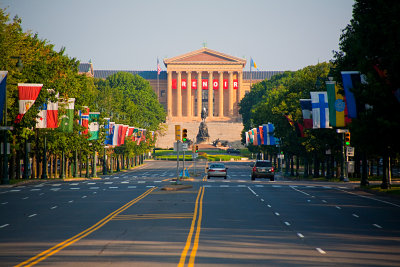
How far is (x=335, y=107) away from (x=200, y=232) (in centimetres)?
2381

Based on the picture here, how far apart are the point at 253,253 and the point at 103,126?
2668 inches

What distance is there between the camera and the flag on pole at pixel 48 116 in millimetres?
57844

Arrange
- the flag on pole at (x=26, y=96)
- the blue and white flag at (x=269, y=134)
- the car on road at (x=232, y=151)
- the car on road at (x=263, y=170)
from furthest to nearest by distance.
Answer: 1. the car on road at (x=232, y=151)
2. the blue and white flag at (x=269, y=134)
3. the car on road at (x=263, y=170)
4. the flag on pole at (x=26, y=96)

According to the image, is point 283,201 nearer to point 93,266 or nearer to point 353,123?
point 353,123

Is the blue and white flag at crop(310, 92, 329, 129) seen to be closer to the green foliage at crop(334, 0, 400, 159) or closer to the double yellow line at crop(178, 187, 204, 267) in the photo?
the green foliage at crop(334, 0, 400, 159)

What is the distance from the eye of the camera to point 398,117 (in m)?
29.4

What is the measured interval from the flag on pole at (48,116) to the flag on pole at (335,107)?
2487 cm

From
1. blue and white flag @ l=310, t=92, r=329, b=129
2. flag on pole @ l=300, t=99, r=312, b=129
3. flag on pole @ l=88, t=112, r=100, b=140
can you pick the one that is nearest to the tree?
blue and white flag @ l=310, t=92, r=329, b=129

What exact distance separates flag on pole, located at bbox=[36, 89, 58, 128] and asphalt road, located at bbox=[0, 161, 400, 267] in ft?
72.1

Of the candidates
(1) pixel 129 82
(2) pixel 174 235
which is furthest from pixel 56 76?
(1) pixel 129 82

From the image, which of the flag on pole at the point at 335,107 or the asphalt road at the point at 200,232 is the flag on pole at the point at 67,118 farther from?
the flag on pole at the point at 335,107

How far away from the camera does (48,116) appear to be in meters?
58.1

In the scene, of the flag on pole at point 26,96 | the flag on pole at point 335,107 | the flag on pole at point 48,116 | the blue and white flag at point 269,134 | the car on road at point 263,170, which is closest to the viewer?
the flag on pole at point 335,107

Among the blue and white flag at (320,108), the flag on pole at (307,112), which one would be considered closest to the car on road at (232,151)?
the flag on pole at (307,112)
